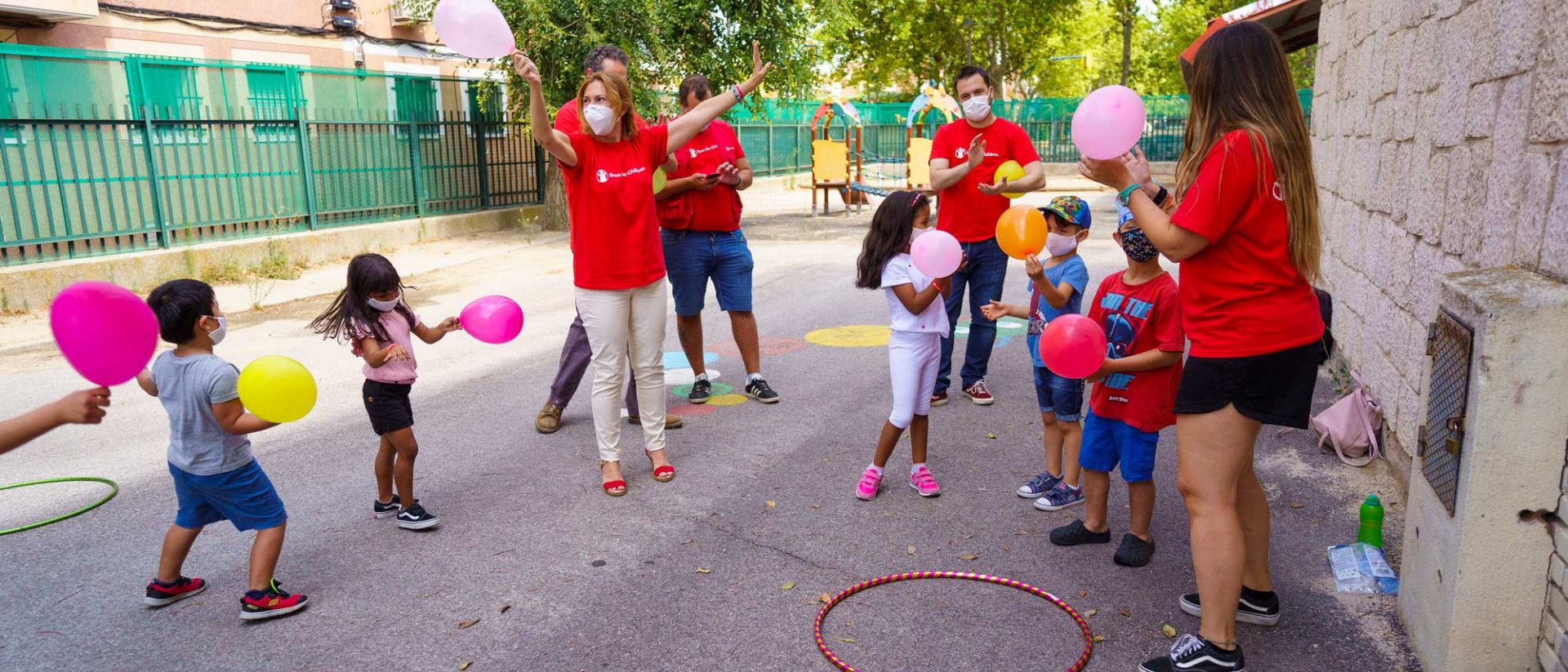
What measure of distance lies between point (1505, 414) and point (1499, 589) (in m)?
0.49

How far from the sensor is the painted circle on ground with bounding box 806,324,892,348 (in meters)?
8.00

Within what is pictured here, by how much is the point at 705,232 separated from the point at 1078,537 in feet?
9.65

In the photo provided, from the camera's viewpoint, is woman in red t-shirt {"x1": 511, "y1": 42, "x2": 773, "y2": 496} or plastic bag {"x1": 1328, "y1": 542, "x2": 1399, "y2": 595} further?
woman in red t-shirt {"x1": 511, "y1": 42, "x2": 773, "y2": 496}

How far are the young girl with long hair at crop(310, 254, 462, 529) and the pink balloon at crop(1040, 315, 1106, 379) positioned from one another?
234 cm

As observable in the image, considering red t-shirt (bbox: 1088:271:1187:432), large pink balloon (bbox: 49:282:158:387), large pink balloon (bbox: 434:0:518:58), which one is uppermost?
large pink balloon (bbox: 434:0:518:58)

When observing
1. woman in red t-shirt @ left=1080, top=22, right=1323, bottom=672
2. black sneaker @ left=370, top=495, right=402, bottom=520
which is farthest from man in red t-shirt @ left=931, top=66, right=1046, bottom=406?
black sneaker @ left=370, top=495, right=402, bottom=520

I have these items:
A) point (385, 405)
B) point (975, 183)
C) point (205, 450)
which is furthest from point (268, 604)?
point (975, 183)

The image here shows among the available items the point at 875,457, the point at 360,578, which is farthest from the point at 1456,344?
the point at 360,578

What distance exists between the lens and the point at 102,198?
1055 centimetres

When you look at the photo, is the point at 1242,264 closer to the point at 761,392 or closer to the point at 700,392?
the point at 761,392

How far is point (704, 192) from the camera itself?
597 centimetres

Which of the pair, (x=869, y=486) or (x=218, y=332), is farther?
(x=869, y=486)

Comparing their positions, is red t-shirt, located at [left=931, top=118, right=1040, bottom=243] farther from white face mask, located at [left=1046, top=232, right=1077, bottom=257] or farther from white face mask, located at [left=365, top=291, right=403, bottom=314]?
white face mask, located at [left=365, top=291, right=403, bottom=314]

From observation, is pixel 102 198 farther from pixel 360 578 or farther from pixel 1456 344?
pixel 1456 344
